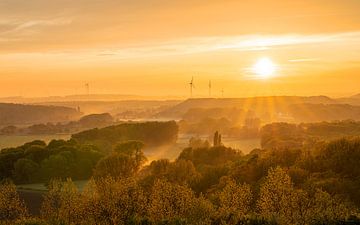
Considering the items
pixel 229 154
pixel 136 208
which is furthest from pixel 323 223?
pixel 229 154

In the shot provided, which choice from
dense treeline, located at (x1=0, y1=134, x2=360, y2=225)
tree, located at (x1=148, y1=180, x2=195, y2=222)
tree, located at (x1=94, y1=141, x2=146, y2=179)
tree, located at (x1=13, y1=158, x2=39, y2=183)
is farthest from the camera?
tree, located at (x1=13, y1=158, x2=39, y2=183)

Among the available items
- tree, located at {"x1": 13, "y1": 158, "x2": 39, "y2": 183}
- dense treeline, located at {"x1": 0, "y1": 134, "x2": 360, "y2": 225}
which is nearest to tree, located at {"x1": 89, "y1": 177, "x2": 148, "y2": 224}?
dense treeline, located at {"x1": 0, "y1": 134, "x2": 360, "y2": 225}

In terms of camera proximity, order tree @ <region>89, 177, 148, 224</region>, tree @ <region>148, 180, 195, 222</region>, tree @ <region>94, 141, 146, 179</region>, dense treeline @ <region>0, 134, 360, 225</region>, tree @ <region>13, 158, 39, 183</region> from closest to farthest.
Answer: dense treeline @ <region>0, 134, 360, 225</region>
tree @ <region>148, 180, 195, 222</region>
tree @ <region>89, 177, 148, 224</region>
tree @ <region>94, 141, 146, 179</region>
tree @ <region>13, 158, 39, 183</region>

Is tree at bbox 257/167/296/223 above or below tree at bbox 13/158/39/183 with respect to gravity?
above

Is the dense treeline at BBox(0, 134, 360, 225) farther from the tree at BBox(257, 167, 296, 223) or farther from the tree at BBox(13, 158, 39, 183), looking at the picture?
the tree at BBox(13, 158, 39, 183)

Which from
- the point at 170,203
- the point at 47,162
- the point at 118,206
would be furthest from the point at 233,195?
the point at 47,162

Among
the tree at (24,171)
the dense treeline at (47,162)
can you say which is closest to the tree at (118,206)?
the dense treeline at (47,162)
